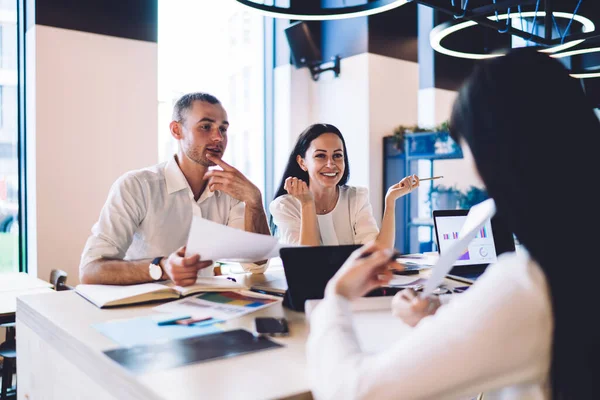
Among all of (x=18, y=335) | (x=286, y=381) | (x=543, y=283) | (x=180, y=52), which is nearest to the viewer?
(x=543, y=283)

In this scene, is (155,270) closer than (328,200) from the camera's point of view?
Yes

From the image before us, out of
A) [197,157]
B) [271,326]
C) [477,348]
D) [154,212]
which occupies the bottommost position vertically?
[271,326]

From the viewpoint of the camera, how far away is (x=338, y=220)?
2.98 meters

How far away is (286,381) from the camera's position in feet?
→ 3.12

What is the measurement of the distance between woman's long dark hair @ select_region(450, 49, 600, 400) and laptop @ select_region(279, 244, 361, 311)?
0.76 m

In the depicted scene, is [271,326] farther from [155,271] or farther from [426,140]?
[426,140]

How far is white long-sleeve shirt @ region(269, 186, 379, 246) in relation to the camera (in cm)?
281

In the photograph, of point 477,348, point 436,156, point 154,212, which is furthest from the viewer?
point 436,156

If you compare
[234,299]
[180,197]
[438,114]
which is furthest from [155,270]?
[438,114]

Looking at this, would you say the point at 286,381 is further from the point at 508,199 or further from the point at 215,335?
the point at 508,199

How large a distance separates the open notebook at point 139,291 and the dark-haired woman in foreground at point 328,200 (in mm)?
1068

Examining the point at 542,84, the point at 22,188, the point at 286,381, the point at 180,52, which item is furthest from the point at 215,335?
the point at 180,52

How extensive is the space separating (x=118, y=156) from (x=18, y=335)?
10.1ft

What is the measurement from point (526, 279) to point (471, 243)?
147cm
